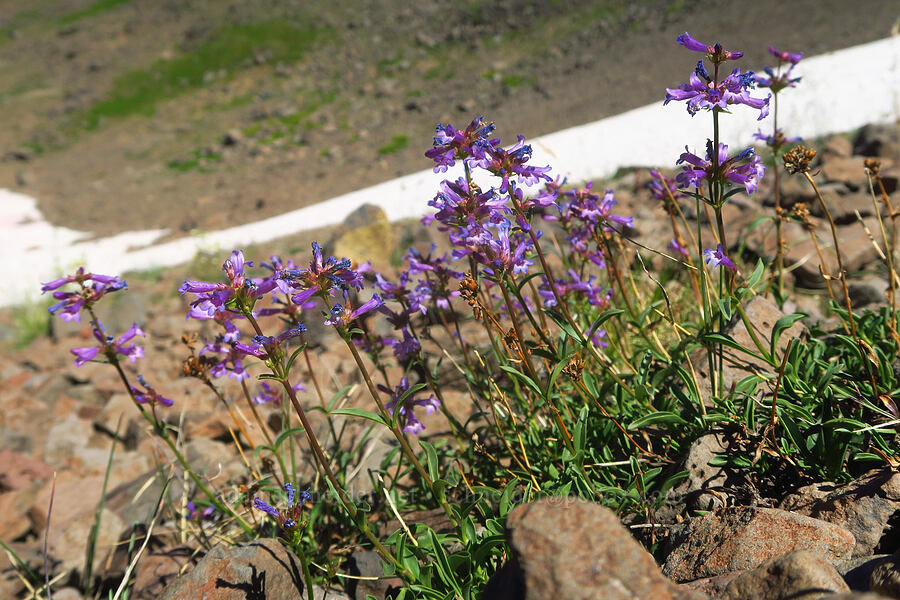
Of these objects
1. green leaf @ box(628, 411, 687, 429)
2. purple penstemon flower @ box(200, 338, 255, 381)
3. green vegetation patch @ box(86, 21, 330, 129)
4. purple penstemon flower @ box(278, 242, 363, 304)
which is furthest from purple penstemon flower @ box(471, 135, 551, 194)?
green vegetation patch @ box(86, 21, 330, 129)

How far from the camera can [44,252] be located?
12.3 m

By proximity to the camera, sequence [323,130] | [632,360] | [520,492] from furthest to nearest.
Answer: [323,130] → [632,360] → [520,492]

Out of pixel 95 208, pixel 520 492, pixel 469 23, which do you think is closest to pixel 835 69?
pixel 520 492

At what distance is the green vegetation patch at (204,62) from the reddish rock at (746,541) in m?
23.2

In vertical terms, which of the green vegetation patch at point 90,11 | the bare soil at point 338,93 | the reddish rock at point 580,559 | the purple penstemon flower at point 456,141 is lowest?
the reddish rock at point 580,559

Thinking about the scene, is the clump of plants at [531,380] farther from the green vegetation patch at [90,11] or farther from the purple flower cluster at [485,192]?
the green vegetation patch at [90,11]

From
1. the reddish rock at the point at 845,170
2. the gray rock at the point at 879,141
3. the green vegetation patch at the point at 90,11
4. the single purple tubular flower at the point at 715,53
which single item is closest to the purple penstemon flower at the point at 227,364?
Result: the single purple tubular flower at the point at 715,53

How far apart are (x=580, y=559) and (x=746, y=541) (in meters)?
0.84

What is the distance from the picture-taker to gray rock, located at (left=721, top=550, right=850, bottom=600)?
5.53ft

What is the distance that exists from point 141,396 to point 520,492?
6.27 ft

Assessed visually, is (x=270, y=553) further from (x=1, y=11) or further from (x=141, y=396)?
(x=1, y=11)

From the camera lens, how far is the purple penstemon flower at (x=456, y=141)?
8.13 ft

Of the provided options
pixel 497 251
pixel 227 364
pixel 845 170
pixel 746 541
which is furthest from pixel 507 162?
pixel 845 170

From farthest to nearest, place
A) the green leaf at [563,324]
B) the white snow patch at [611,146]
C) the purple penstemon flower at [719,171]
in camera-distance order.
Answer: the white snow patch at [611,146] → the green leaf at [563,324] → the purple penstemon flower at [719,171]
